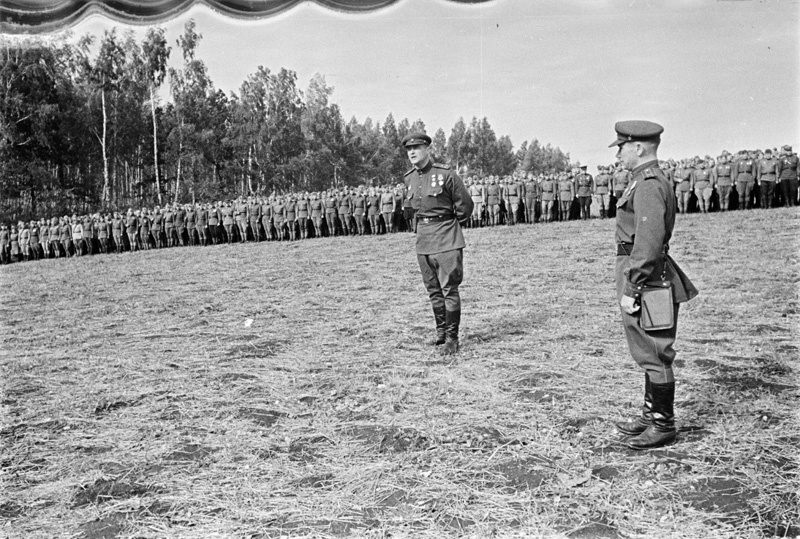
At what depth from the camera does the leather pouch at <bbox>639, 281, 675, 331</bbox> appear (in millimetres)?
3041

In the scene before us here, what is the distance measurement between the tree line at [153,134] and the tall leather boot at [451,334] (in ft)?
42.5

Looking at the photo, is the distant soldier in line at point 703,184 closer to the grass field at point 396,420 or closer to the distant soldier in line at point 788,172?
the distant soldier in line at point 788,172

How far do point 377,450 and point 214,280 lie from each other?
8.22 meters

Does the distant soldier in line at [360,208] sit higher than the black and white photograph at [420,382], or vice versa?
the distant soldier in line at [360,208]

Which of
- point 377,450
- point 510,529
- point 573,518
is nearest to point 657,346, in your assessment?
point 573,518

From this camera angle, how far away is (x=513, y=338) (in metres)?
5.50

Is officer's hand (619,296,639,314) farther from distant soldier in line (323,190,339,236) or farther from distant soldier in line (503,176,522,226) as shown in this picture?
distant soldier in line (323,190,339,236)

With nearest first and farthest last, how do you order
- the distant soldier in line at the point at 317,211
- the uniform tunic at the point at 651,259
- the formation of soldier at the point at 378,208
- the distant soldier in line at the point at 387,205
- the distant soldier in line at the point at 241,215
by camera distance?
the uniform tunic at the point at 651,259 → the formation of soldier at the point at 378,208 → the distant soldier in line at the point at 387,205 → the distant soldier in line at the point at 317,211 → the distant soldier in line at the point at 241,215

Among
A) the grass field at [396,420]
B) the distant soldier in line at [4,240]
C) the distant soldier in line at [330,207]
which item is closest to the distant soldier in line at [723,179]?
the grass field at [396,420]

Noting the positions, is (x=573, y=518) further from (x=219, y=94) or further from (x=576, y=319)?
(x=219, y=94)

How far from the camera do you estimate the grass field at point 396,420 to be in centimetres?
260

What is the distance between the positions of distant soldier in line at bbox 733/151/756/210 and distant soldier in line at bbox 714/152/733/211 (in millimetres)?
151

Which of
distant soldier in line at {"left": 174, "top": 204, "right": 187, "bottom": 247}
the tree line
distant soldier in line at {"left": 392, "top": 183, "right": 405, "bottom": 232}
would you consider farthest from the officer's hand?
A: distant soldier in line at {"left": 174, "top": 204, "right": 187, "bottom": 247}

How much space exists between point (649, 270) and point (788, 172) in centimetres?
1377
